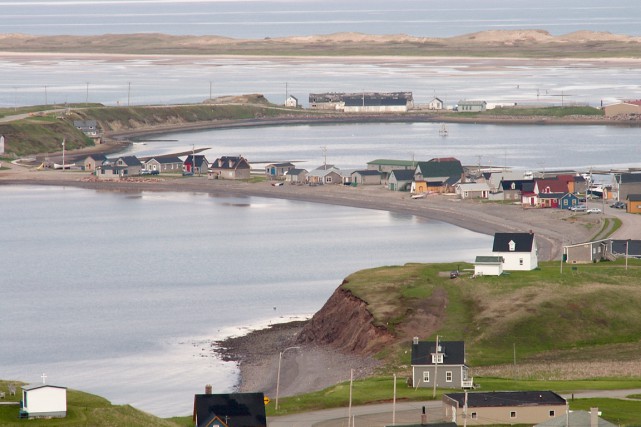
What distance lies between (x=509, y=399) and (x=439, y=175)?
73.6 meters

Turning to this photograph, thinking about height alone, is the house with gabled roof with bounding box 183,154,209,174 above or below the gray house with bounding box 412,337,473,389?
above

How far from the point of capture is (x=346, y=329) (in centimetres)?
6131

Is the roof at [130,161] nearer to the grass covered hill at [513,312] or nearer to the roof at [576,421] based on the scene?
the grass covered hill at [513,312]

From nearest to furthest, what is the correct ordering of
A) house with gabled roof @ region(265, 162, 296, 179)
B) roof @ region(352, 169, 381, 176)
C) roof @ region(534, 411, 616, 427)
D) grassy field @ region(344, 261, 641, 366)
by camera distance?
1. roof @ region(534, 411, 616, 427)
2. grassy field @ region(344, 261, 641, 366)
3. roof @ region(352, 169, 381, 176)
4. house with gabled roof @ region(265, 162, 296, 179)

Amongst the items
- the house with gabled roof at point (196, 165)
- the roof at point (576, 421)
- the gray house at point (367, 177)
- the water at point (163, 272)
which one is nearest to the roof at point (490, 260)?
the water at point (163, 272)

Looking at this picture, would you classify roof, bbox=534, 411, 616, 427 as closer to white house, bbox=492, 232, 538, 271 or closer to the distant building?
white house, bbox=492, 232, 538, 271

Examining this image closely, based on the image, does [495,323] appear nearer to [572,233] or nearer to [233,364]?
[233,364]

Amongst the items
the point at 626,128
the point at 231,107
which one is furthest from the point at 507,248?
the point at 231,107

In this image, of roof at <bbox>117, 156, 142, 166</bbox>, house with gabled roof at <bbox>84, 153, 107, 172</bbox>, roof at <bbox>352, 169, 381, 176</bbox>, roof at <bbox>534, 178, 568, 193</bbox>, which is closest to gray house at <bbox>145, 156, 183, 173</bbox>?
roof at <bbox>117, 156, 142, 166</bbox>

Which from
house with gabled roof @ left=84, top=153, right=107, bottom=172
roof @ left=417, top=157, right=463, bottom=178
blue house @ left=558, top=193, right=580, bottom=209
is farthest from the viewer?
house with gabled roof @ left=84, top=153, right=107, bottom=172

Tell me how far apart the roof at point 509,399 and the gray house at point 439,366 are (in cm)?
544

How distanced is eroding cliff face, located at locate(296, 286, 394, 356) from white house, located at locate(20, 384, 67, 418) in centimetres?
2222

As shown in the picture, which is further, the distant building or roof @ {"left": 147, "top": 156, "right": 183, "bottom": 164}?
the distant building

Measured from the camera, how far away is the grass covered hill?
56.3m
